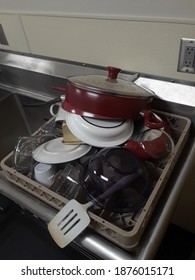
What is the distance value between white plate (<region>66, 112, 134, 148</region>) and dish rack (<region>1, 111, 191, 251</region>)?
13cm

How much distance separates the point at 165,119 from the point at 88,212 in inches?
16.4

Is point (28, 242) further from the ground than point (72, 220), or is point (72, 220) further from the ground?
point (72, 220)

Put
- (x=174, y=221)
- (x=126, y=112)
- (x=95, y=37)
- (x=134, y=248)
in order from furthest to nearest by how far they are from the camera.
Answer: (x=174, y=221) → (x=95, y=37) → (x=126, y=112) → (x=134, y=248)

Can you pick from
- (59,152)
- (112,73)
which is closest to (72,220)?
(59,152)

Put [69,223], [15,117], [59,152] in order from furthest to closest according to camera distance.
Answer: [15,117] < [59,152] < [69,223]

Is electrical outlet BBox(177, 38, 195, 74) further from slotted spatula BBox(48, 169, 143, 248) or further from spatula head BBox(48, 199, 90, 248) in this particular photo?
spatula head BBox(48, 199, 90, 248)

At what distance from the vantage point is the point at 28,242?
0.67 meters

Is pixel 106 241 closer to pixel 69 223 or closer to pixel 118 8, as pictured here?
pixel 69 223

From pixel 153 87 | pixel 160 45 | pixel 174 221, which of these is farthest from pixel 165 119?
pixel 174 221

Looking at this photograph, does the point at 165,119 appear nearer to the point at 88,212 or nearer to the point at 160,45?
the point at 160,45

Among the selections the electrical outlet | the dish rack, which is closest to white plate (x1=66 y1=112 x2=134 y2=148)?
the dish rack

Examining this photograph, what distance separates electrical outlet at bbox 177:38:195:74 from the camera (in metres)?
0.66

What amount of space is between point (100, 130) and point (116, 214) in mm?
207

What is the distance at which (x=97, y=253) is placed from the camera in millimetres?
527
